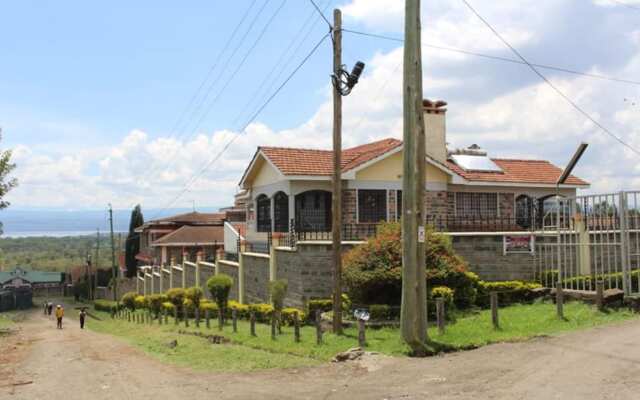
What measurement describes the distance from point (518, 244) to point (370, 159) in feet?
23.2

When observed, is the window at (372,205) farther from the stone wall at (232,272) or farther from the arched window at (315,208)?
the stone wall at (232,272)

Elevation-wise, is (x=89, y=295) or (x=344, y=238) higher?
(x=344, y=238)

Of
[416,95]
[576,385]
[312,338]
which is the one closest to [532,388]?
[576,385]

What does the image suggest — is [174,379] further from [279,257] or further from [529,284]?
[529,284]

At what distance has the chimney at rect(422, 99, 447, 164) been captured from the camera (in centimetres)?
2692

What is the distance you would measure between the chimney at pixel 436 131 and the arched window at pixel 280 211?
21.6 ft

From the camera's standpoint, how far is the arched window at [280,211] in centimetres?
2658

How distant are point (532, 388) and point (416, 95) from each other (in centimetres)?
628

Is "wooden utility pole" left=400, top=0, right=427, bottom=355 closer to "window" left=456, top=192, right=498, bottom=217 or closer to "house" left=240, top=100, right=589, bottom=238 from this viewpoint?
"house" left=240, top=100, right=589, bottom=238

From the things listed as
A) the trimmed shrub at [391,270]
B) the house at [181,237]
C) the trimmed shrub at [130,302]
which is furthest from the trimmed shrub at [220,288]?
the house at [181,237]

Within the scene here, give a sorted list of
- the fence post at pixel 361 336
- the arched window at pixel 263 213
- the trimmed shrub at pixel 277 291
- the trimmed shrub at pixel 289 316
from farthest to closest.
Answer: the arched window at pixel 263 213
the trimmed shrub at pixel 289 316
the trimmed shrub at pixel 277 291
the fence post at pixel 361 336

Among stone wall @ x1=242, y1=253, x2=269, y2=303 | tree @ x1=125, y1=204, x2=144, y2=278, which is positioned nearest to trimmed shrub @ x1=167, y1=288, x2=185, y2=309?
stone wall @ x1=242, y1=253, x2=269, y2=303

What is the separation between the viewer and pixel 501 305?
17938 millimetres

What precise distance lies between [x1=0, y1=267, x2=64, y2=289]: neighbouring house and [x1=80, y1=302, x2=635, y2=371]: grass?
3141 inches
